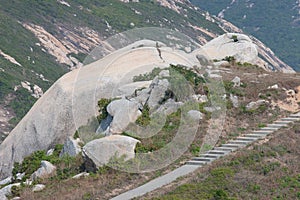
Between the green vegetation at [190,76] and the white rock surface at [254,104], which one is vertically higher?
the green vegetation at [190,76]

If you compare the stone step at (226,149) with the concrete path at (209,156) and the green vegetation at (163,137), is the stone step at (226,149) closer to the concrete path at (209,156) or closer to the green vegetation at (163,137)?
the concrete path at (209,156)

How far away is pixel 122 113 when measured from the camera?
2861 cm

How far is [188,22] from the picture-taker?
172125mm

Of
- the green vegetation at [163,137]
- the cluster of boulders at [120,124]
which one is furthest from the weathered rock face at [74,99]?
the green vegetation at [163,137]

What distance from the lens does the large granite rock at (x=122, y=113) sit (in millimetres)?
28156

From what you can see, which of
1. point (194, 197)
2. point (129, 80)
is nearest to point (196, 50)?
point (129, 80)

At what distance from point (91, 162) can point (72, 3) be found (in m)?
131

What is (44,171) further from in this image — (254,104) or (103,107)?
(254,104)

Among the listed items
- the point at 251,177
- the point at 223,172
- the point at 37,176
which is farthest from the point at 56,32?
the point at 251,177

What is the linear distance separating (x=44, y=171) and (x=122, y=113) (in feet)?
11.7

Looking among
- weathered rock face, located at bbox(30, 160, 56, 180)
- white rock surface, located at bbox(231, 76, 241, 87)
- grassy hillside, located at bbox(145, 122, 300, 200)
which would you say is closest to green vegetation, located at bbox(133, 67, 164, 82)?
white rock surface, located at bbox(231, 76, 241, 87)

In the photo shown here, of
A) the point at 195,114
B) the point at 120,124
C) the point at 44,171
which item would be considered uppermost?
the point at 195,114

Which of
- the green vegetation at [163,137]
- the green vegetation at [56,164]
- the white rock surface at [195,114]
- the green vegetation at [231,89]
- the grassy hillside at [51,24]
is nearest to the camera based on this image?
the green vegetation at [163,137]

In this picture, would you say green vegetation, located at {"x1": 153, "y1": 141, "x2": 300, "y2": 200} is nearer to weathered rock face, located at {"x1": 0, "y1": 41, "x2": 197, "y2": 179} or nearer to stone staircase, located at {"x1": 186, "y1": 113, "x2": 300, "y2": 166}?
stone staircase, located at {"x1": 186, "y1": 113, "x2": 300, "y2": 166}
